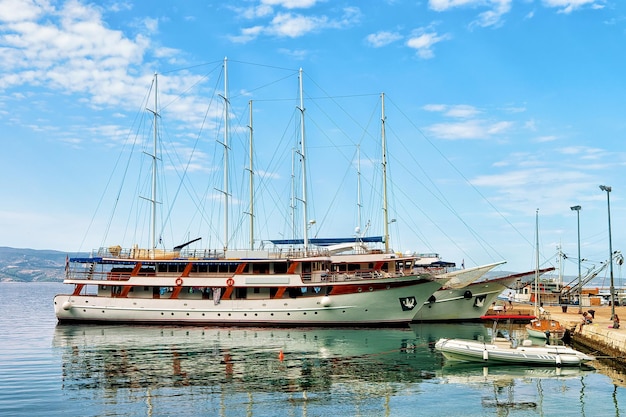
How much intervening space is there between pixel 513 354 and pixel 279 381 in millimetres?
10846

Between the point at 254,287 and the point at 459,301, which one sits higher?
the point at 254,287

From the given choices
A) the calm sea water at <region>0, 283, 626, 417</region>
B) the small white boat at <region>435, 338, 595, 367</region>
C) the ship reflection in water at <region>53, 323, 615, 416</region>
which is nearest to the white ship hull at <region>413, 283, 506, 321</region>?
the ship reflection in water at <region>53, 323, 615, 416</region>

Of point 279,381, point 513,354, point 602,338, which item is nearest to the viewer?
point 279,381

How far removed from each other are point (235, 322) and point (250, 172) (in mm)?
13722

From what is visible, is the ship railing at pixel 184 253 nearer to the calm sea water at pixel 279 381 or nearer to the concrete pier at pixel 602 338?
the calm sea water at pixel 279 381

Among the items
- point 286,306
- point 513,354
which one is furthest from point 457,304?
point 513,354

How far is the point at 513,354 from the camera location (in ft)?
86.2

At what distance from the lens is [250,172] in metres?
50.8

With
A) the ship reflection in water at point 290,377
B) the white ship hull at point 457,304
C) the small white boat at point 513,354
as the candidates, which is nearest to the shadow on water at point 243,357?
the ship reflection in water at point 290,377

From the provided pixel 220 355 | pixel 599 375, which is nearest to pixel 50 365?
pixel 220 355

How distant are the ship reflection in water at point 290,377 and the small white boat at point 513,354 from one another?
1.92ft

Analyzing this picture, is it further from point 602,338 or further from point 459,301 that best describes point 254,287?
point 602,338

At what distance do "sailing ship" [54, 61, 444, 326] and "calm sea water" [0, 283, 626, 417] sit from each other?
6.04 m

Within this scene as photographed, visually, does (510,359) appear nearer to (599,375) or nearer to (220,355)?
(599,375)
